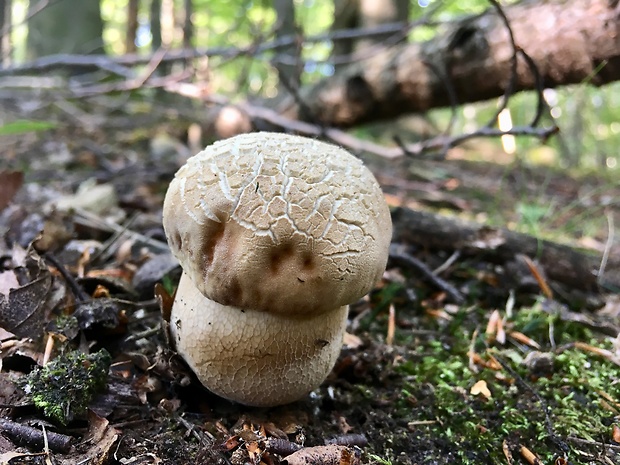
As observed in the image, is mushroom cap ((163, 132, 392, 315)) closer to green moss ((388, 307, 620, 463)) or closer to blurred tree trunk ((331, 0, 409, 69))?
green moss ((388, 307, 620, 463))

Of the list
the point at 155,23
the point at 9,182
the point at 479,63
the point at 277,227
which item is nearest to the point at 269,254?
the point at 277,227

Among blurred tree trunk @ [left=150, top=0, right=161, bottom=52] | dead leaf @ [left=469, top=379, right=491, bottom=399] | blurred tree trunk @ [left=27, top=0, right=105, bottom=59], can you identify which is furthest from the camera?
blurred tree trunk @ [left=150, top=0, right=161, bottom=52]

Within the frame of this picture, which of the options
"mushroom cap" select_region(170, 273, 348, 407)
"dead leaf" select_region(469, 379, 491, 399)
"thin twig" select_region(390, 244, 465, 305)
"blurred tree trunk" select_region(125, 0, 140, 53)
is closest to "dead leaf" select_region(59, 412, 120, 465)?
"mushroom cap" select_region(170, 273, 348, 407)

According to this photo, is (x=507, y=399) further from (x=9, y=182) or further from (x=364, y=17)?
(x=364, y=17)

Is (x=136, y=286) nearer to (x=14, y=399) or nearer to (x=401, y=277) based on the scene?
(x=14, y=399)

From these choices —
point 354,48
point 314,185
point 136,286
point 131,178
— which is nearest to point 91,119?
point 131,178

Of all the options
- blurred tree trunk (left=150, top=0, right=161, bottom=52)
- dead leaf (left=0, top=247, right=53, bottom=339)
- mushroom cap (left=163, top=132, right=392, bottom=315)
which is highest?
blurred tree trunk (left=150, top=0, right=161, bottom=52)

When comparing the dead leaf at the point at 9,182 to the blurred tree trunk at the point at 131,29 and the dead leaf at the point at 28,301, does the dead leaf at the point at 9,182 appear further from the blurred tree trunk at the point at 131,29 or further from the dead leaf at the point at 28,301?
the blurred tree trunk at the point at 131,29

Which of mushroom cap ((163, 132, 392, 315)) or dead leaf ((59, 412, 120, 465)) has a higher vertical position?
mushroom cap ((163, 132, 392, 315))
